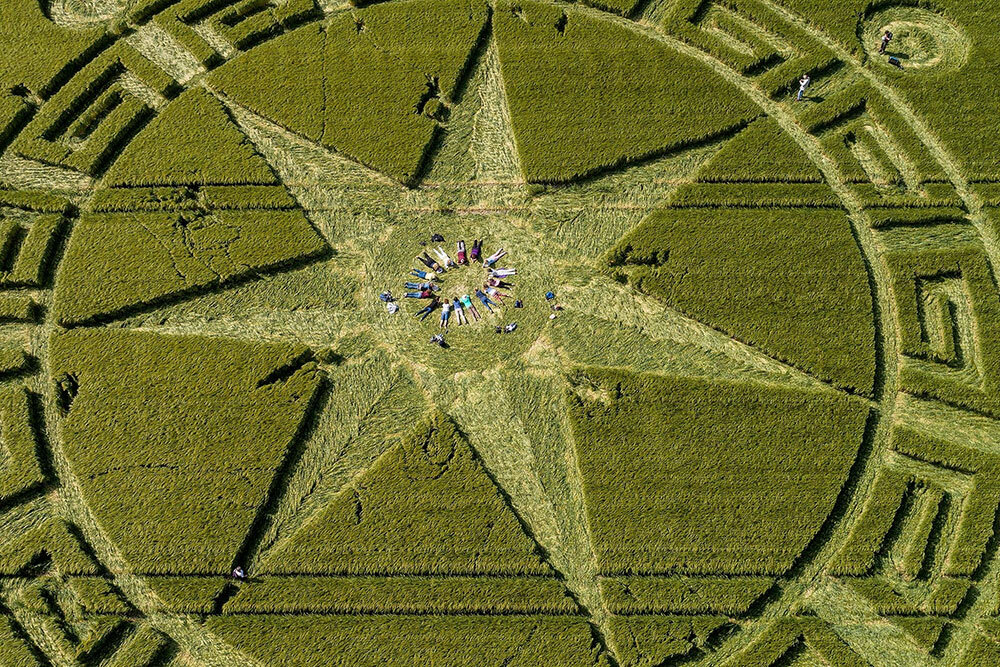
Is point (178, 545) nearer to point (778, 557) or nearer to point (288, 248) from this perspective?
point (288, 248)

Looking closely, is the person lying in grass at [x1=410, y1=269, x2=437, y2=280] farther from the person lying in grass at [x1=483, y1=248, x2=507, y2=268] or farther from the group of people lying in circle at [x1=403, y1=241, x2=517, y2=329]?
the person lying in grass at [x1=483, y1=248, x2=507, y2=268]

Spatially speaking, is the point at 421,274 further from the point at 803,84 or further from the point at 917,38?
the point at 917,38

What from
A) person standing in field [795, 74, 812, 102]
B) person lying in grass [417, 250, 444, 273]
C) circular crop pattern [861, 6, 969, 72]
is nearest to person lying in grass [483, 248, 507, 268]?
person lying in grass [417, 250, 444, 273]

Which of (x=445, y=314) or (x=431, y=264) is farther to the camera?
(x=431, y=264)

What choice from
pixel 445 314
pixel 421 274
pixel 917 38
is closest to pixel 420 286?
pixel 421 274

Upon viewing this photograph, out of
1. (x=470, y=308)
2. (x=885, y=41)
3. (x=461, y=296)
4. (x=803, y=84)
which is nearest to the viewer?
(x=470, y=308)

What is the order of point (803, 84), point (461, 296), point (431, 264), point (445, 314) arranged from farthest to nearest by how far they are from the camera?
point (803, 84)
point (431, 264)
point (461, 296)
point (445, 314)
